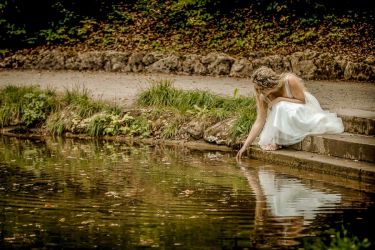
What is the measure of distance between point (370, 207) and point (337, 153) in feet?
7.75

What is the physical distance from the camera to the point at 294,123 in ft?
33.6

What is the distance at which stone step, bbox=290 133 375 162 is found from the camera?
30.3 ft

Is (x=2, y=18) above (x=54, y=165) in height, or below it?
above

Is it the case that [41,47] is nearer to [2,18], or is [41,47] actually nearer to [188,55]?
[2,18]

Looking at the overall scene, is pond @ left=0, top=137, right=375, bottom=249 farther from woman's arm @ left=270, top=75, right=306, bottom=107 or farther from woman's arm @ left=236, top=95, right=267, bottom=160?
woman's arm @ left=270, top=75, right=306, bottom=107

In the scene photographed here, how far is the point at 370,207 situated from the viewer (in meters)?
7.37

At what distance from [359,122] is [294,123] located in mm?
808

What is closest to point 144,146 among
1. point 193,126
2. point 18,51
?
point 193,126

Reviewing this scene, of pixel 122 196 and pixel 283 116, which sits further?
pixel 283 116

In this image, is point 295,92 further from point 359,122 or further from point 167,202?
point 167,202

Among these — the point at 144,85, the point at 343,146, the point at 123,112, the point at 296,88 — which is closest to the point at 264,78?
the point at 296,88

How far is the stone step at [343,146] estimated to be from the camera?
30.3 ft

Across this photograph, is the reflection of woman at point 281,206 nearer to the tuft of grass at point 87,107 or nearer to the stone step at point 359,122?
the stone step at point 359,122

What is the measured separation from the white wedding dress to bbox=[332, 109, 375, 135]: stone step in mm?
140
